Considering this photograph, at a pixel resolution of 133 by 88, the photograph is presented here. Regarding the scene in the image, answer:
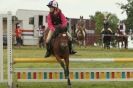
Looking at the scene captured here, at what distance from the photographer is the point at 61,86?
13.1 m

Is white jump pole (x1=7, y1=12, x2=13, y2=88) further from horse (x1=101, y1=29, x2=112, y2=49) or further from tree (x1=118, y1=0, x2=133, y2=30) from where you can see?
tree (x1=118, y1=0, x2=133, y2=30)

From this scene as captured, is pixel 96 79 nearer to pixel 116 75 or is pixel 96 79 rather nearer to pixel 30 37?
pixel 116 75

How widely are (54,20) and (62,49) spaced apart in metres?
0.88

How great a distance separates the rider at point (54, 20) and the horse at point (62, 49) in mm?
143

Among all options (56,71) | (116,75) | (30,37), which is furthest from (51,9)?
(30,37)

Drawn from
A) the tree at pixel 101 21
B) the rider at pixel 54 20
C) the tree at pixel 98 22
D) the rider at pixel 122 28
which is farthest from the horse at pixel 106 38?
the rider at pixel 54 20

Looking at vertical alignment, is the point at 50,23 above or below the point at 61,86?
above

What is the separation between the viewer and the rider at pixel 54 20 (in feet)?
41.9

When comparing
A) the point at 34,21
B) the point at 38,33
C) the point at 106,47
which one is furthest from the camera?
the point at 34,21

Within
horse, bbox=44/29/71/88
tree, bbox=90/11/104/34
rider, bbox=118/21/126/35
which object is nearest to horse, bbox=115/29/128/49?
rider, bbox=118/21/126/35

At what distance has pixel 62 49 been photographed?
41.2ft

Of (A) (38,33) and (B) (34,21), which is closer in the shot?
(A) (38,33)

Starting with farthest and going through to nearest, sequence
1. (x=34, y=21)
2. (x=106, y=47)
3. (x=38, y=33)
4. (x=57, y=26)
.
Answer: (x=34, y=21), (x=38, y=33), (x=106, y=47), (x=57, y=26)

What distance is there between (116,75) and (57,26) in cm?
197
